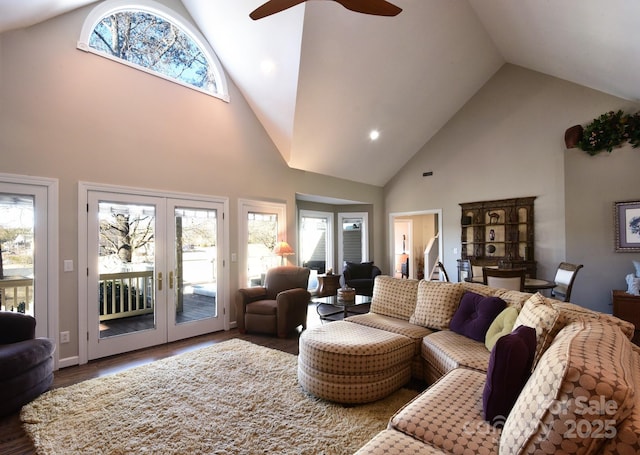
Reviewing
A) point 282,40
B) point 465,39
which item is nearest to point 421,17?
point 465,39

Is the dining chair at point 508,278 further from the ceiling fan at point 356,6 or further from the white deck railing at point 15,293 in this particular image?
the white deck railing at point 15,293

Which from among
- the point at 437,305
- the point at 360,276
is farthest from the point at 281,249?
the point at 437,305

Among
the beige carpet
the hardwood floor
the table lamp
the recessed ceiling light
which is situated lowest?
the hardwood floor

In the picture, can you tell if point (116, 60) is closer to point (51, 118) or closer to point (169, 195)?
point (51, 118)

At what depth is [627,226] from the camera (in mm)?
4973

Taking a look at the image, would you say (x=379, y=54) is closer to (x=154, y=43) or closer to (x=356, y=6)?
(x=356, y=6)

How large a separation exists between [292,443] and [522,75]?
721 centimetres

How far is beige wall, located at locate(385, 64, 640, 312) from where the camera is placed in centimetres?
523

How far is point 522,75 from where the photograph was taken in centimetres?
614

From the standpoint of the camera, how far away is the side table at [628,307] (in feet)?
14.2

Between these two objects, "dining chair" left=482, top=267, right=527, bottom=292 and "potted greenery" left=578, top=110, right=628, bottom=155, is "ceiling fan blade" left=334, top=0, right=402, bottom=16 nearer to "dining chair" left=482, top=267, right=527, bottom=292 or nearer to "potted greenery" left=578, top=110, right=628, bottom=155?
"dining chair" left=482, top=267, right=527, bottom=292

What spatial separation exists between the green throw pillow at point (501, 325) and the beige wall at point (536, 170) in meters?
4.12

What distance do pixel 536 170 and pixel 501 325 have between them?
15.5 ft

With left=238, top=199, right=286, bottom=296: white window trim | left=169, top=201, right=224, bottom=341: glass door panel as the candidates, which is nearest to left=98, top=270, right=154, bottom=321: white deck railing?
left=169, top=201, right=224, bottom=341: glass door panel
